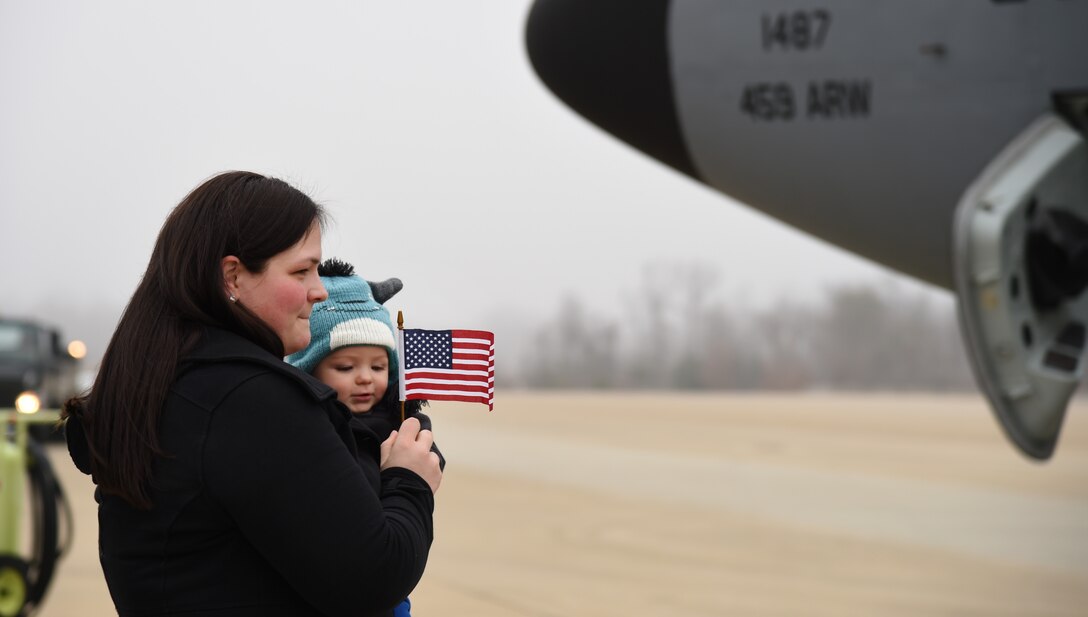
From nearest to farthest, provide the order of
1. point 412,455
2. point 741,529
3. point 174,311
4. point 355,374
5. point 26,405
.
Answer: point 174,311
point 412,455
point 355,374
point 26,405
point 741,529

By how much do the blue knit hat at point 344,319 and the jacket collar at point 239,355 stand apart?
0.67 m

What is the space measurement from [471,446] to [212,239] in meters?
19.0

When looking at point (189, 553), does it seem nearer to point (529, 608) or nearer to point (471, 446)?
point (529, 608)

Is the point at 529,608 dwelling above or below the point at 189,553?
below

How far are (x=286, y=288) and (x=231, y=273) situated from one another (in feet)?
0.33

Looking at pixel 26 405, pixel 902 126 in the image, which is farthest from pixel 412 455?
pixel 26 405

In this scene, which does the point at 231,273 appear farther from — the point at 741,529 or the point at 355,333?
the point at 741,529

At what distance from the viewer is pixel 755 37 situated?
5785mm

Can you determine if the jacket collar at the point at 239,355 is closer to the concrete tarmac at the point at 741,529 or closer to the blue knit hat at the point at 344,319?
the blue knit hat at the point at 344,319

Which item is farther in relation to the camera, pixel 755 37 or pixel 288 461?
pixel 755 37

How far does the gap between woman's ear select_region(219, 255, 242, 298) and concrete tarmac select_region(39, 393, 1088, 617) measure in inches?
219

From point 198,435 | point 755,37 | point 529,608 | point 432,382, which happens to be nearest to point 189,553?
point 198,435

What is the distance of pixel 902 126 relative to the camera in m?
5.54

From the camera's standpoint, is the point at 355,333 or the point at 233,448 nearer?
the point at 233,448
